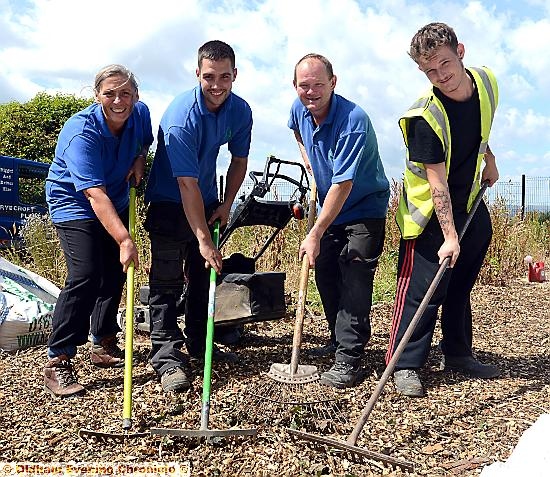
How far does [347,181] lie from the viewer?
3.34 m

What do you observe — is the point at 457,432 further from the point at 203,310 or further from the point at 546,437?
the point at 203,310

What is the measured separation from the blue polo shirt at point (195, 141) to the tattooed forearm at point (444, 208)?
1187mm

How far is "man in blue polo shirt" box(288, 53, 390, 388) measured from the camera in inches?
132

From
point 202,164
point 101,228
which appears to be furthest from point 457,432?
point 101,228

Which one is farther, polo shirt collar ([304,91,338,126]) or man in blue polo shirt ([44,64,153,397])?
polo shirt collar ([304,91,338,126])

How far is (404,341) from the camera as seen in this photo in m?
3.13

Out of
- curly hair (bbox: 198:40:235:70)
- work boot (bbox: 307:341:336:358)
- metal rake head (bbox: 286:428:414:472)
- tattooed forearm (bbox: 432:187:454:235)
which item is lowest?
metal rake head (bbox: 286:428:414:472)

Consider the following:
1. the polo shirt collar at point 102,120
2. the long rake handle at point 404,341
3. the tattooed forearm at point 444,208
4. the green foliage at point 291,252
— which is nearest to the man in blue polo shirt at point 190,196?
the polo shirt collar at point 102,120

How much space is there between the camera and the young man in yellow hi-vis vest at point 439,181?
3.25m

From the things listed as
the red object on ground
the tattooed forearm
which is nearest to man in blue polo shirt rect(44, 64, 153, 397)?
the tattooed forearm

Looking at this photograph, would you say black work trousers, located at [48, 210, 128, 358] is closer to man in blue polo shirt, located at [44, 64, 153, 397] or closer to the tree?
man in blue polo shirt, located at [44, 64, 153, 397]

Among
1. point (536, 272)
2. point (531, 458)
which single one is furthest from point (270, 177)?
point (536, 272)

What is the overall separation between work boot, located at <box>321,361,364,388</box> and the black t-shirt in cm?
110

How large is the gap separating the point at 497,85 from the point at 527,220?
7155 millimetres
